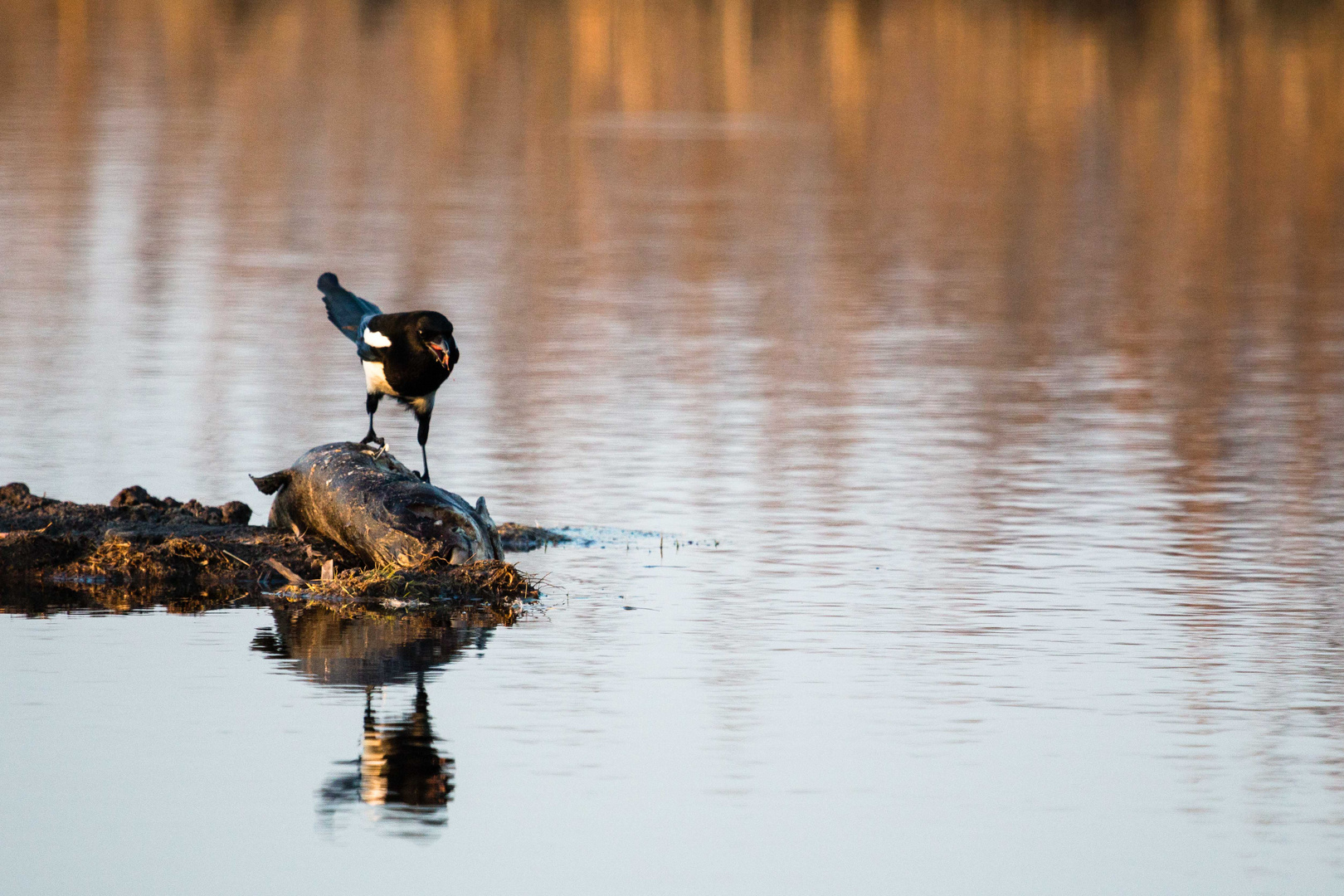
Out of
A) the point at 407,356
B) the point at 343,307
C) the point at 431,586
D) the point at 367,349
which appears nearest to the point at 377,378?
the point at 367,349

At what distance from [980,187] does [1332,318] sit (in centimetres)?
1286

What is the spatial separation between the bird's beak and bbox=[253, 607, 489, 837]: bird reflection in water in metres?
1.43

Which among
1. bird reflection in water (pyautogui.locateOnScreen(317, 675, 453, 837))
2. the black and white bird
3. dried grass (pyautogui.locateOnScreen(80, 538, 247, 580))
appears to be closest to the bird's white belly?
the black and white bird

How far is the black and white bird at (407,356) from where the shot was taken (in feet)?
39.6

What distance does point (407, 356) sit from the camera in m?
12.2

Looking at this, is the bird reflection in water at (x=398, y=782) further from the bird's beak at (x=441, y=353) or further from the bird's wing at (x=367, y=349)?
the bird's wing at (x=367, y=349)

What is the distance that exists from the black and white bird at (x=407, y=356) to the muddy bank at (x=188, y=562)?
0.79 meters

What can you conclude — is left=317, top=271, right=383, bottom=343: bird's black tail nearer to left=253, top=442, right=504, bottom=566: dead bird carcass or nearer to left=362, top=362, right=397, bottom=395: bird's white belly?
left=362, top=362, right=397, bottom=395: bird's white belly

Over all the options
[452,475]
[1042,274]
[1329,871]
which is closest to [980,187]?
[1042,274]

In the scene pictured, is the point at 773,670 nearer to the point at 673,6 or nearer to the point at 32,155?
the point at 32,155

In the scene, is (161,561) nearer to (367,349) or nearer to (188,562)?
(188,562)

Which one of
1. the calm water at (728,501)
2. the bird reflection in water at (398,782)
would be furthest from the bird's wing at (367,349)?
the bird reflection in water at (398,782)

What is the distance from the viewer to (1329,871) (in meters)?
7.64

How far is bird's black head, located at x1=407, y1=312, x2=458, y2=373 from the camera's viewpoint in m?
12.0
